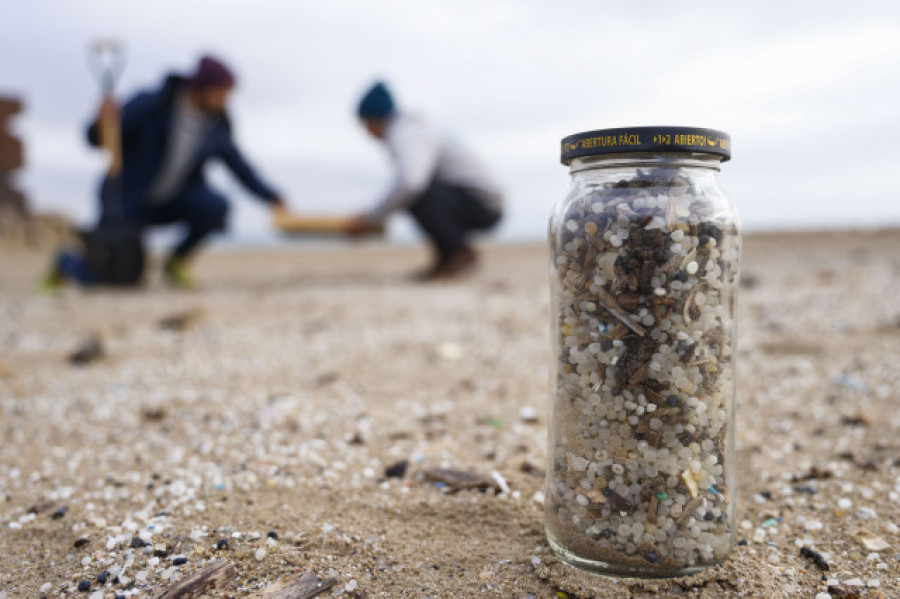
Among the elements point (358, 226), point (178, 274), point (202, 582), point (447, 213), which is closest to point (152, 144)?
point (178, 274)

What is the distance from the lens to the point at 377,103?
686 cm

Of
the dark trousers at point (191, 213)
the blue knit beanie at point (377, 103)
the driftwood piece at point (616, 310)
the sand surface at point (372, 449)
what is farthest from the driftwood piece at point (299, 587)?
the dark trousers at point (191, 213)

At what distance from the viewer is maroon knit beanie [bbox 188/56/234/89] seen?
630 cm

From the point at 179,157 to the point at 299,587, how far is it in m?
5.96

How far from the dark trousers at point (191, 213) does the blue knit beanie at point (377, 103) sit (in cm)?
182

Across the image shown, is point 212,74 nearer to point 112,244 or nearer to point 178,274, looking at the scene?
point 112,244

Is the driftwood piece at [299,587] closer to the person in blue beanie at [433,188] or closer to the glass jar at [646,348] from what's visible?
the glass jar at [646,348]

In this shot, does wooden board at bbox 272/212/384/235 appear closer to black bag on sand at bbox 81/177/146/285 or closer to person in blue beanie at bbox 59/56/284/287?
person in blue beanie at bbox 59/56/284/287

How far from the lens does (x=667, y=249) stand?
4.90 feet

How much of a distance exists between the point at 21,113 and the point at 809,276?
14.0 m

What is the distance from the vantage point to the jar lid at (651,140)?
1.50 meters

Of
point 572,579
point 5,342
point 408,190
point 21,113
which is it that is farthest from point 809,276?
point 21,113

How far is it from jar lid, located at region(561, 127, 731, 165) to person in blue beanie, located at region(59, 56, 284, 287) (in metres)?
5.66

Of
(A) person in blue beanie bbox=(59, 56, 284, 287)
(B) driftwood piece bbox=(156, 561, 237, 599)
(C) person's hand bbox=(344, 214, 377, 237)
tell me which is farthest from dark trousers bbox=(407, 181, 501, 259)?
(B) driftwood piece bbox=(156, 561, 237, 599)
